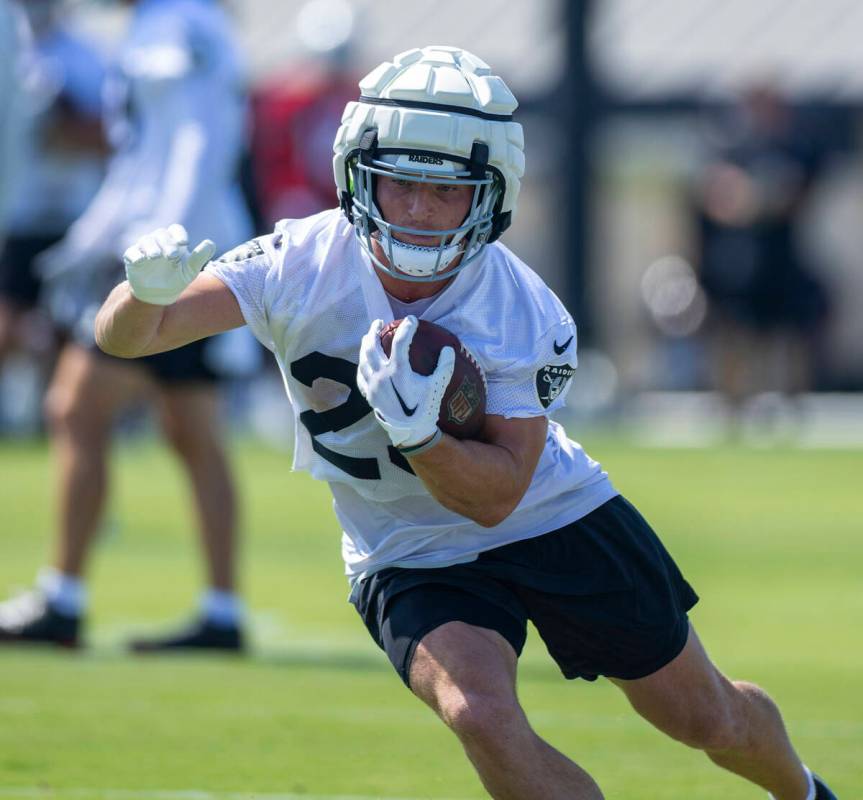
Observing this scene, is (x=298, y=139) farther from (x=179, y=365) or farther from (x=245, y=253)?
(x=245, y=253)

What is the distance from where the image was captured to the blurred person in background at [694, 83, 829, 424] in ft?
48.8

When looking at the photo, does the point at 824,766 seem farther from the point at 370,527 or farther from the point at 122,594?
the point at 122,594

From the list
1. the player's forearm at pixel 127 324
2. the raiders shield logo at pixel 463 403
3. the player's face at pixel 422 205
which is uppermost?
the player's face at pixel 422 205

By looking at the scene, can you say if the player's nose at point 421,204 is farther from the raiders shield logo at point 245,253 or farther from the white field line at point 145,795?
the white field line at point 145,795

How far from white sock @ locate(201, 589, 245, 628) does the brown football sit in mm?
2649

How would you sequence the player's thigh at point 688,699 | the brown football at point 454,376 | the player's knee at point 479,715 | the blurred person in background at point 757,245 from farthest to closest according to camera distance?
the blurred person in background at point 757,245
the player's thigh at point 688,699
the brown football at point 454,376
the player's knee at point 479,715

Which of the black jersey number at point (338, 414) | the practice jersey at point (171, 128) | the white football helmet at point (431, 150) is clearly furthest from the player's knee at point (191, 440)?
the white football helmet at point (431, 150)

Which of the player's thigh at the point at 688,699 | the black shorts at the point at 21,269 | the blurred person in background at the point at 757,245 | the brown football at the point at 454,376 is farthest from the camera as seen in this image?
the blurred person in background at the point at 757,245

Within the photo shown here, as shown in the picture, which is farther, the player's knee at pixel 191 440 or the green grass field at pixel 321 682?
the player's knee at pixel 191 440

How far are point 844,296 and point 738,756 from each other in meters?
15.4

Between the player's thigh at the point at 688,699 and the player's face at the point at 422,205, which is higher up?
the player's face at the point at 422,205

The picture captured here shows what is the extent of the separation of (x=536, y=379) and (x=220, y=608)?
265cm

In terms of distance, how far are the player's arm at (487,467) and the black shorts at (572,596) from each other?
203mm

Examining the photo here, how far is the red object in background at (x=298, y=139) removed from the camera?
1356 cm
